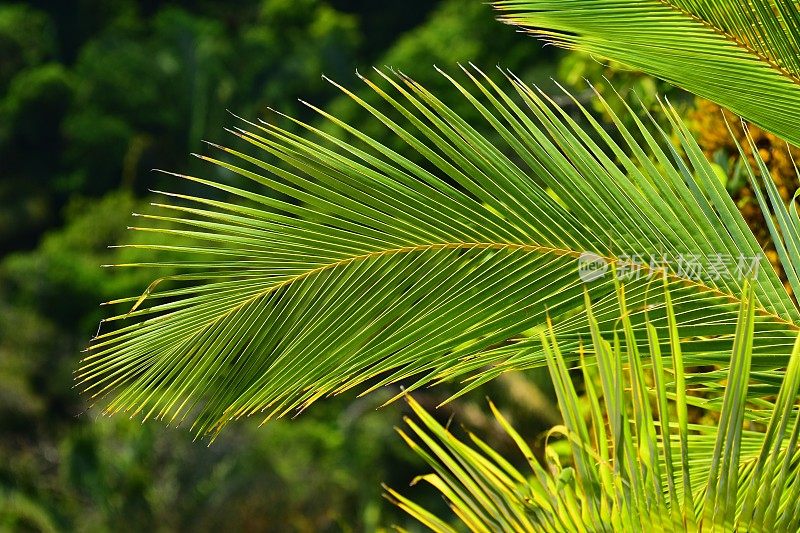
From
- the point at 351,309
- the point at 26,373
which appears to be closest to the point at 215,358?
the point at 351,309

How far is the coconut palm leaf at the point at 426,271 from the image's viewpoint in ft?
5.23

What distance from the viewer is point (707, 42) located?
1886 millimetres

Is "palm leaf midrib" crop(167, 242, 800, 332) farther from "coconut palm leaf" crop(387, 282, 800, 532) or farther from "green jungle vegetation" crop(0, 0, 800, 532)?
"coconut palm leaf" crop(387, 282, 800, 532)

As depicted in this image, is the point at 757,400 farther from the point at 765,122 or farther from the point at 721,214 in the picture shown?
the point at 765,122

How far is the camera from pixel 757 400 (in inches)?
61.6

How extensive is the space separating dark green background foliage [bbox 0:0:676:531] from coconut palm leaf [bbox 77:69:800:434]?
1.42 meters

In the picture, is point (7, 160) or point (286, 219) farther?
point (7, 160)

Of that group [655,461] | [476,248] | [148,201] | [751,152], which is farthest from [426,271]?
[148,201]

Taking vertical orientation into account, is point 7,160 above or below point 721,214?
below

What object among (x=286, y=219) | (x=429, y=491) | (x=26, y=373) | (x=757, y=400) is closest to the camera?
(x=757, y=400)

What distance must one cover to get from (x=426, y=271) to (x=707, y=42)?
665 millimetres

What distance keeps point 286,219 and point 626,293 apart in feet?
1.72

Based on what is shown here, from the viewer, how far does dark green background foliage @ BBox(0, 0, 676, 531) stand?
32.0 feet

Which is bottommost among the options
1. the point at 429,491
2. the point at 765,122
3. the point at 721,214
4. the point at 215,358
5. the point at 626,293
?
the point at 429,491
